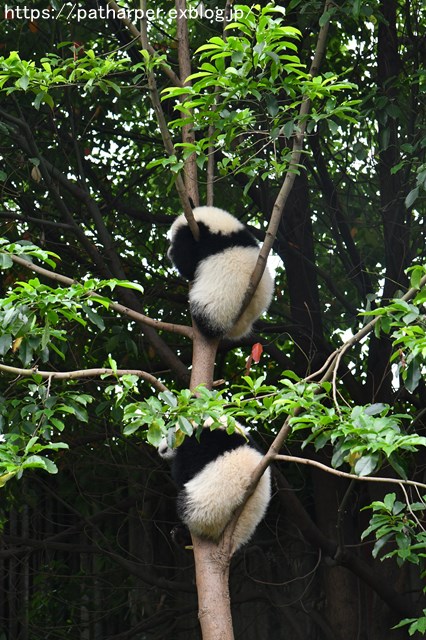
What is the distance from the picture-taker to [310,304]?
4879 millimetres

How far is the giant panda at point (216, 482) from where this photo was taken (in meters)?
2.86

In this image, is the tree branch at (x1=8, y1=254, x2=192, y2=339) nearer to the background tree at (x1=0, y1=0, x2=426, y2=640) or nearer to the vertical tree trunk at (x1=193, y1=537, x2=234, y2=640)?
the vertical tree trunk at (x1=193, y1=537, x2=234, y2=640)

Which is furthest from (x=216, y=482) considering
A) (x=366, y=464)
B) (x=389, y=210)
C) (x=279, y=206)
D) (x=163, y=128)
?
(x=389, y=210)

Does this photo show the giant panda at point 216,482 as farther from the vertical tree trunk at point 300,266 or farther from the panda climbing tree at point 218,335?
the vertical tree trunk at point 300,266

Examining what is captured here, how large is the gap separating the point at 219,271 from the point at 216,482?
0.75 meters

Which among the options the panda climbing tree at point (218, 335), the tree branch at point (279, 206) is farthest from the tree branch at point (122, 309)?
the tree branch at point (279, 206)

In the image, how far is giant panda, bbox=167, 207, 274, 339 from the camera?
10.4 feet

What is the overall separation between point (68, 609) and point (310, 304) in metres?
2.29

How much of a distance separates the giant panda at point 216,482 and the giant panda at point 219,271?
0.41 m

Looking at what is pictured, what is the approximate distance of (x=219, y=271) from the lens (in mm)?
3238

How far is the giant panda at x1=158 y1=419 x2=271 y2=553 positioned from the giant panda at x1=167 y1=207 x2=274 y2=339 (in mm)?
413

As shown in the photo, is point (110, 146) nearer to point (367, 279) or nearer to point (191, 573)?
point (367, 279)

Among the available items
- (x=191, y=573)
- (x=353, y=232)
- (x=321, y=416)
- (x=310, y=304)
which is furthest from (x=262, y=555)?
(x=321, y=416)

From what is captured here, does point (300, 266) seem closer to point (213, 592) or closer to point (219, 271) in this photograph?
point (219, 271)
